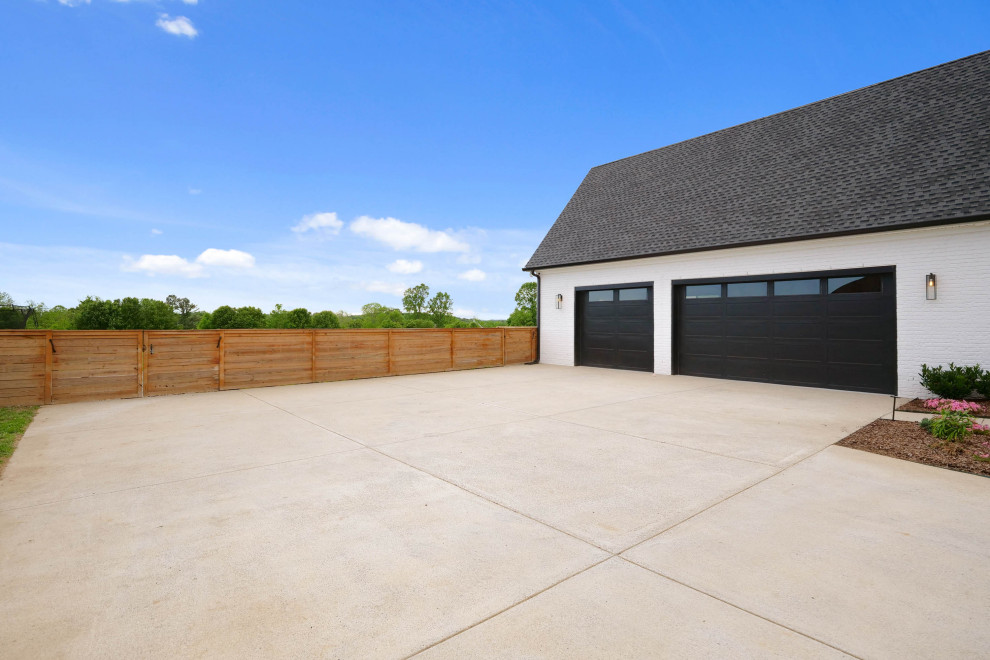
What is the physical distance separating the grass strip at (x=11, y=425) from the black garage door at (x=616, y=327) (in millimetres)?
12310

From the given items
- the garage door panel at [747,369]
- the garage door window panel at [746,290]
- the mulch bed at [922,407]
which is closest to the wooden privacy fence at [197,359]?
the garage door panel at [747,369]

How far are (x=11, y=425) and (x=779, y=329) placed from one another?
14.1 m

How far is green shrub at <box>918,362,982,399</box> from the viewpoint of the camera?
737cm

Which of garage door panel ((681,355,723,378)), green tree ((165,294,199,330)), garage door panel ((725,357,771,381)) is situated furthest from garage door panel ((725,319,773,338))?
green tree ((165,294,199,330))

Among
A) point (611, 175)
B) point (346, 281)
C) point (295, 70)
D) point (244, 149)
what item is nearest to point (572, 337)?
point (611, 175)

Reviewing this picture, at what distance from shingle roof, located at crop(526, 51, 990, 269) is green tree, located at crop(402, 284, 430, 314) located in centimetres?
3075

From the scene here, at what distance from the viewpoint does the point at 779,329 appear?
10078mm

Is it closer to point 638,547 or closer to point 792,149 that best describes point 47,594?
point 638,547

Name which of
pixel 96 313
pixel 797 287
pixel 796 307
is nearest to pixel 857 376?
pixel 796 307

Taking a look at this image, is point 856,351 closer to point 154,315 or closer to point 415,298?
point 415,298

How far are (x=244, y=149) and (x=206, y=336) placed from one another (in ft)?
37.3

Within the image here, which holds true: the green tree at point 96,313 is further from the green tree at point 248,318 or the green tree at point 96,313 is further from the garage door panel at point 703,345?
the garage door panel at point 703,345

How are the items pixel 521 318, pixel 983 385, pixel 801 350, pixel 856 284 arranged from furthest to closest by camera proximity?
pixel 521 318
pixel 801 350
pixel 856 284
pixel 983 385

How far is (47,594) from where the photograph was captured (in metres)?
2.25
